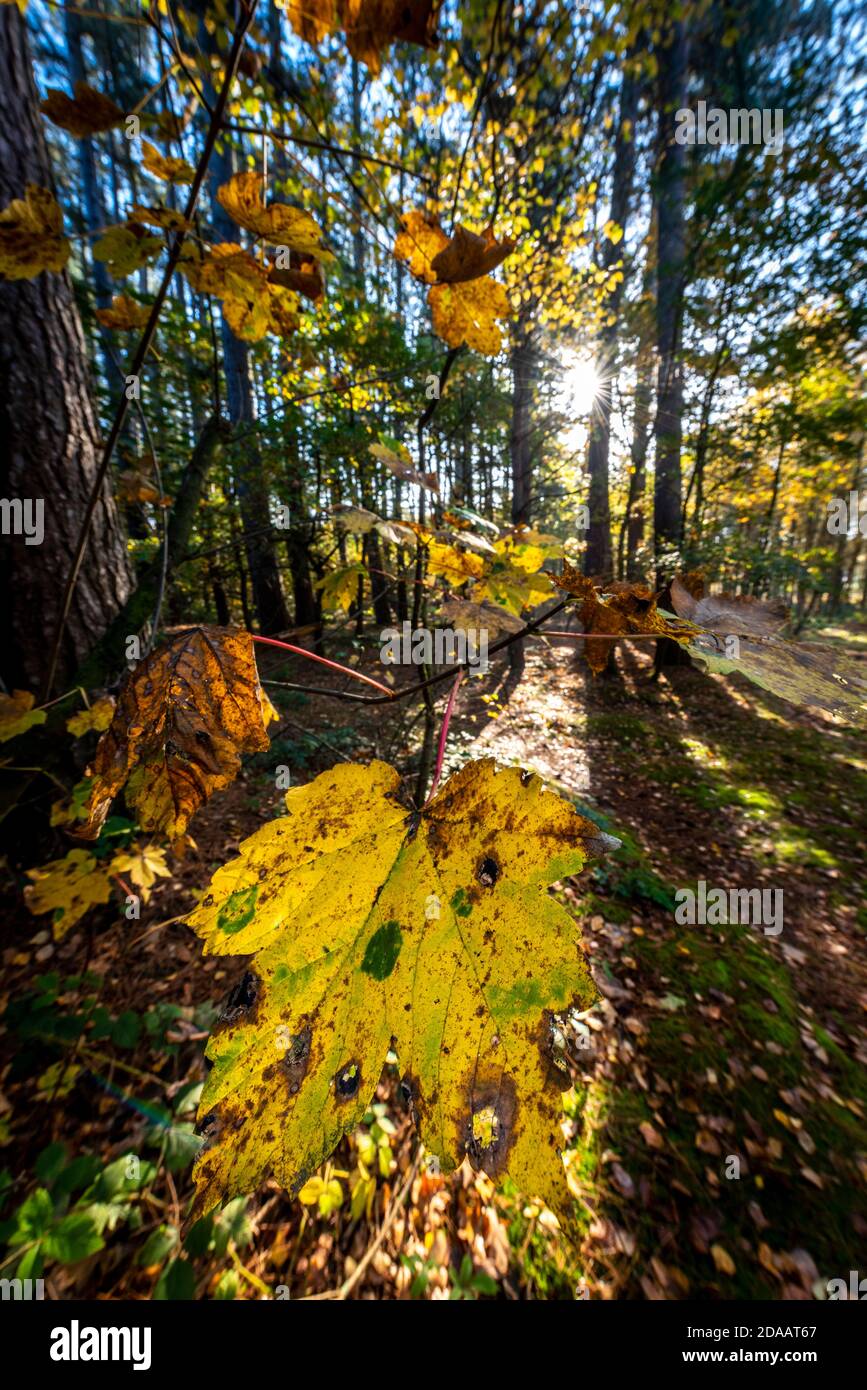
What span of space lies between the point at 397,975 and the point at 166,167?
5.56 feet

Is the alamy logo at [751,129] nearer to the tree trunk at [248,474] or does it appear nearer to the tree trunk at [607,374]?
the tree trunk at [607,374]

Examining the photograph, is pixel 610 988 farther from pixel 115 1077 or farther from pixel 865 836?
pixel 865 836

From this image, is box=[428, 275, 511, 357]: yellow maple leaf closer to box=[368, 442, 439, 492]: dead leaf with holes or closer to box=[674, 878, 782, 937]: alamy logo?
box=[368, 442, 439, 492]: dead leaf with holes

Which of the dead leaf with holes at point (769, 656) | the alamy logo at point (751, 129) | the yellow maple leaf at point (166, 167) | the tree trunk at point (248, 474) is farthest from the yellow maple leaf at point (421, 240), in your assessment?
the alamy logo at point (751, 129)

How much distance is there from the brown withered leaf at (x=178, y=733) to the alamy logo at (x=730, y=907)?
3.83 m

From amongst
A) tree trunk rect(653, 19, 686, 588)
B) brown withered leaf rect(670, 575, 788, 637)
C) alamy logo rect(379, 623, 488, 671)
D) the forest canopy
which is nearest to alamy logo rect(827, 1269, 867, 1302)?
the forest canopy

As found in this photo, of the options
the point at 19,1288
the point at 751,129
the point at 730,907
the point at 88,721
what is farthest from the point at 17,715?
the point at 751,129

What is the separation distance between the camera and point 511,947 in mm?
636

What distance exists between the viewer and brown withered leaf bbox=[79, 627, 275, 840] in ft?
2.24

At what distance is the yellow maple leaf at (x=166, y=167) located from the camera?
3.32 feet

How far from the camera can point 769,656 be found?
30.6 inches

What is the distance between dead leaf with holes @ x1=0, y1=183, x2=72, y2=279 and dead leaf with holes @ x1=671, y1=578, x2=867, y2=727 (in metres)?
1.38
